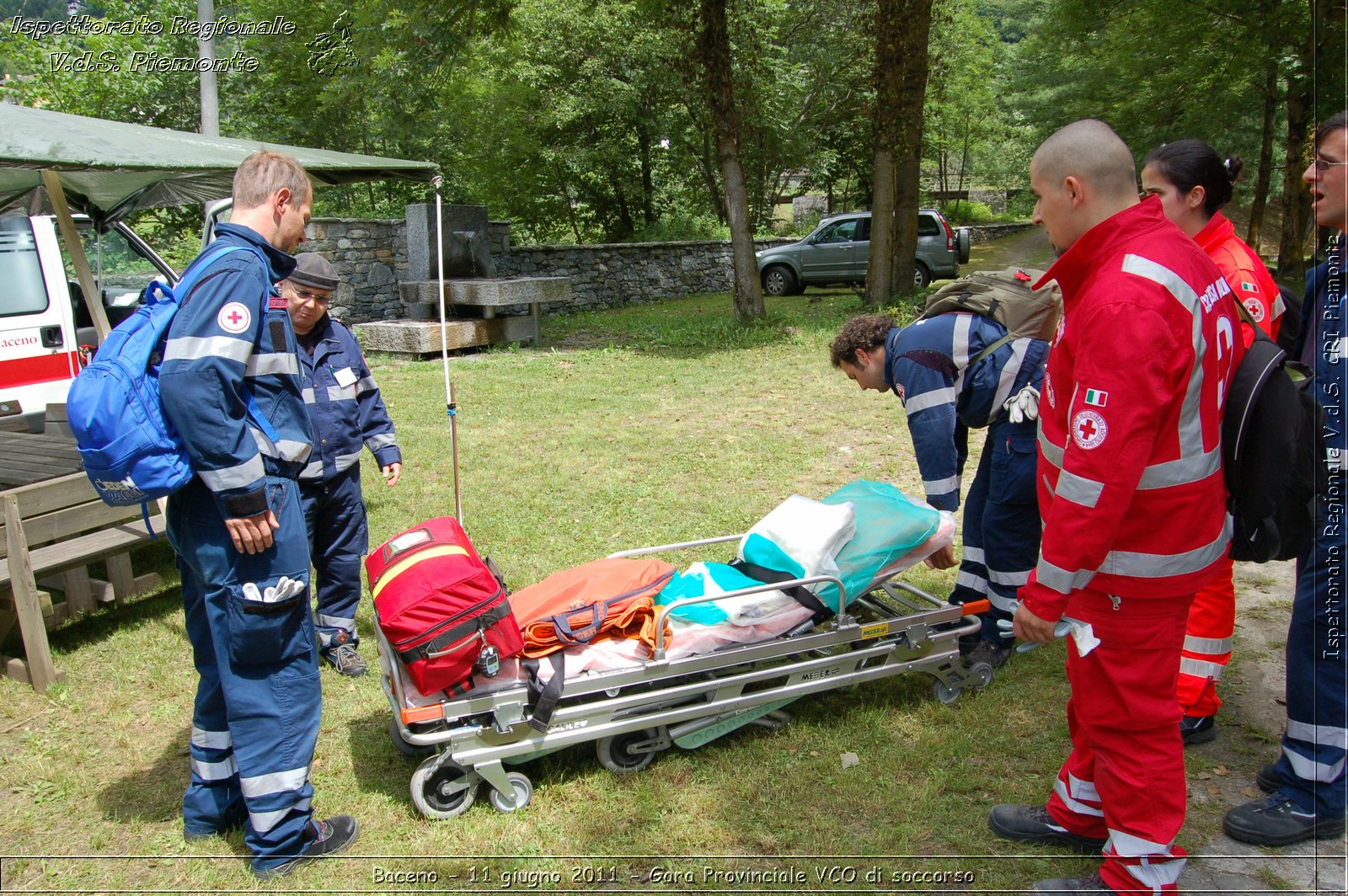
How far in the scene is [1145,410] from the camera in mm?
2279

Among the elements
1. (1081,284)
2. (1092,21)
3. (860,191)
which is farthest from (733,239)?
(860,191)

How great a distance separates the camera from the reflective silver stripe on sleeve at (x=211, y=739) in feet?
10.1

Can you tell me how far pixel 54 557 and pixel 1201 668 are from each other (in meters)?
5.36

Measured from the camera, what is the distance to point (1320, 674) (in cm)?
289

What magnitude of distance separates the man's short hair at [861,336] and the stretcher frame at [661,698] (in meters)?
1.01

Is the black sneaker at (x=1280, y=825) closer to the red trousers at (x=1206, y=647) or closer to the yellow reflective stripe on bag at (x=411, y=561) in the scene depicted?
the red trousers at (x=1206, y=647)

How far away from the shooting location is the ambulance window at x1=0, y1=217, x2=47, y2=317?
7070mm

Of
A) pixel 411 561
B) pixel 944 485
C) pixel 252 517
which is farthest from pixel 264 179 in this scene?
pixel 944 485

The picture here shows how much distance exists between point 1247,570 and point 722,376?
660 cm

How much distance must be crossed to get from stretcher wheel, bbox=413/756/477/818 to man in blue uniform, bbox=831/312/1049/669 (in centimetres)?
213

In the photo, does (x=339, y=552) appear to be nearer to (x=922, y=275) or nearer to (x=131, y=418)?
(x=131, y=418)

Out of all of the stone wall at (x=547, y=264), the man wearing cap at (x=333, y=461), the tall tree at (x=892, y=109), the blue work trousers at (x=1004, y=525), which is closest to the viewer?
the blue work trousers at (x=1004, y=525)

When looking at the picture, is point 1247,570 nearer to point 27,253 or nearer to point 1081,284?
point 1081,284

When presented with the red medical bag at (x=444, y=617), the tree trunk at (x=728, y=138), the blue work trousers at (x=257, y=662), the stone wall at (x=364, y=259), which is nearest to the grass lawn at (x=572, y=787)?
the blue work trousers at (x=257, y=662)
